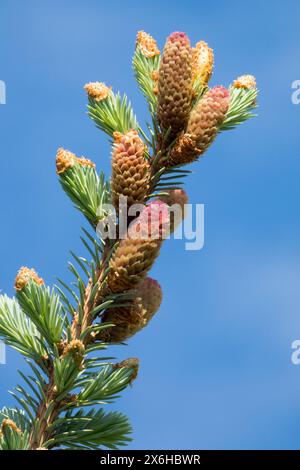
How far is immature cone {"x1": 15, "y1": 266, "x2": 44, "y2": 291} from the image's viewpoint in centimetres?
274

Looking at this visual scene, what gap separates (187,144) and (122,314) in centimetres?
67

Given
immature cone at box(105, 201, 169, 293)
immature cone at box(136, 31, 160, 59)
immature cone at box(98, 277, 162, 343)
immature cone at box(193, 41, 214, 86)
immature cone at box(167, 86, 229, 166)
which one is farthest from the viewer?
immature cone at box(136, 31, 160, 59)

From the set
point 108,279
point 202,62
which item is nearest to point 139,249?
point 108,279

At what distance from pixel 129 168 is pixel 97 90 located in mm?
471

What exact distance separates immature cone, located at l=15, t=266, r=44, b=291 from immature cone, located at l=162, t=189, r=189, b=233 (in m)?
0.53

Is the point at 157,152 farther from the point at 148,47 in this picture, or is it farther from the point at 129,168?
the point at 148,47

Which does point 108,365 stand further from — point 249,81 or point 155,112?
point 249,81

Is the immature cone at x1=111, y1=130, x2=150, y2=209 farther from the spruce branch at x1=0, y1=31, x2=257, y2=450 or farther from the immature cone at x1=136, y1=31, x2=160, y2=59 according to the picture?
the immature cone at x1=136, y1=31, x2=160, y2=59

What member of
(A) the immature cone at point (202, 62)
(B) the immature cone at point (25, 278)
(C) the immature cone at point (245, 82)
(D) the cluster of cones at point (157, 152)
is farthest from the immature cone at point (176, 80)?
(B) the immature cone at point (25, 278)

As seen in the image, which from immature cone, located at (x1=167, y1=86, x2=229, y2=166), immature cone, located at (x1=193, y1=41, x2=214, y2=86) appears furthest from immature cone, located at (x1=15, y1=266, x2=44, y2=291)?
immature cone, located at (x1=193, y1=41, x2=214, y2=86)

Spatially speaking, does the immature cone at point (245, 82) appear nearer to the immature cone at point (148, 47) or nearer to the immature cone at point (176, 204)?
the immature cone at point (148, 47)

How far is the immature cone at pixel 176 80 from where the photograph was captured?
9.47ft

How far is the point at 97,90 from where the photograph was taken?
10.2ft

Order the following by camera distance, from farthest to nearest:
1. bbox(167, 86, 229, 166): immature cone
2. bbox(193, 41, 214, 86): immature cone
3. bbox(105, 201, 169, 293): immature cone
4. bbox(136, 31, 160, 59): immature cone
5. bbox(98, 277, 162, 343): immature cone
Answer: bbox(136, 31, 160, 59): immature cone, bbox(193, 41, 214, 86): immature cone, bbox(167, 86, 229, 166): immature cone, bbox(98, 277, 162, 343): immature cone, bbox(105, 201, 169, 293): immature cone
